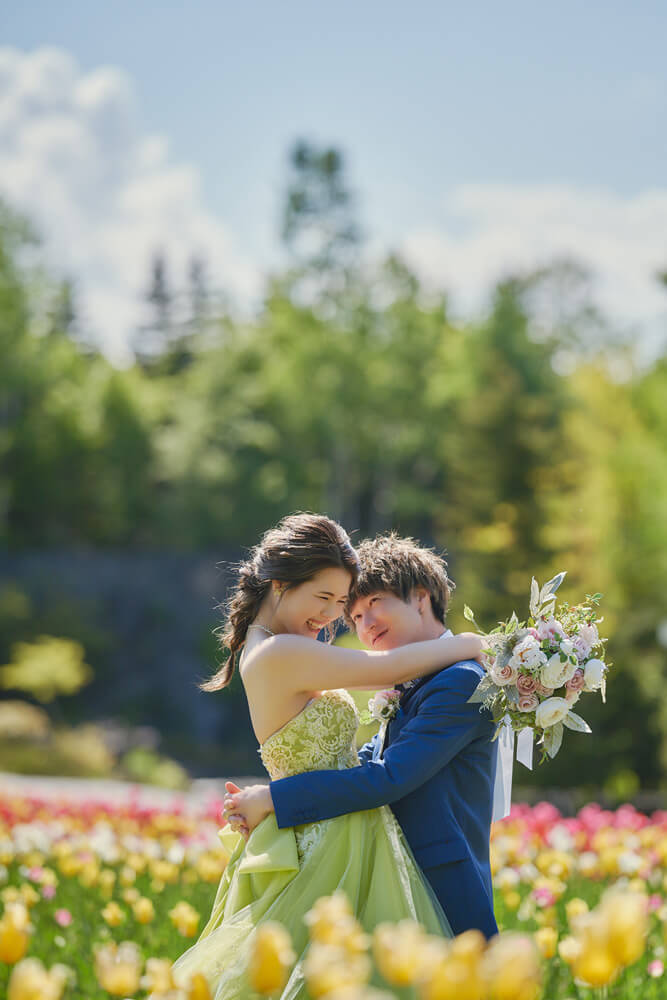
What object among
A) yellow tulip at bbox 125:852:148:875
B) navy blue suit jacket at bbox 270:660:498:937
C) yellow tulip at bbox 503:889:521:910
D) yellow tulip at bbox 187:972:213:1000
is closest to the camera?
yellow tulip at bbox 187:972:213:1000

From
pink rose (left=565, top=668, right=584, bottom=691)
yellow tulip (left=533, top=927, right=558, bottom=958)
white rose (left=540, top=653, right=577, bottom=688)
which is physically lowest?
yellow tulip (left=533, top=927, right=558, bottom=958)

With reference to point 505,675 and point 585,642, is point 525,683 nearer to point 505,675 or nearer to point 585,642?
point 505,675

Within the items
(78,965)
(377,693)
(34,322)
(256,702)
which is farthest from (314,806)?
(34,322)

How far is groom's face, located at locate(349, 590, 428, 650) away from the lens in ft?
9.37

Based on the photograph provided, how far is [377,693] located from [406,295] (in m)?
27.7

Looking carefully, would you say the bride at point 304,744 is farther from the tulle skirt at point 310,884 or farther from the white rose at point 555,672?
the white rose at point 555,672

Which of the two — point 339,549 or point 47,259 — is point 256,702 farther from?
point 47,259

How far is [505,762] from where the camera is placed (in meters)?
2.97

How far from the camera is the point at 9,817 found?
6.53 metres

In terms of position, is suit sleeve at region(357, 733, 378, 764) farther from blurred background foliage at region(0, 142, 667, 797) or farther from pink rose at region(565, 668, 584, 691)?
blurred background foliage at region(0, 142, 667, 797)

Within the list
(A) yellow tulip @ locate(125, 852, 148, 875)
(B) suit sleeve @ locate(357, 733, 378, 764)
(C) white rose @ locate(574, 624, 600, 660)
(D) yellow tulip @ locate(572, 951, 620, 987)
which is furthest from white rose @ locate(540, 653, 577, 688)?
(A) yellow tulip @ locate(125, 852, 148, 875)

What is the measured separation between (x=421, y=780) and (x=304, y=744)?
13.9 inches

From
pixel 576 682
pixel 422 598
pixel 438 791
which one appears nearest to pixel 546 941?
pixel 438 791

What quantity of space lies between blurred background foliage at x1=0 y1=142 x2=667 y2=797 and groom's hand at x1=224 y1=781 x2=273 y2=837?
13937 millimetres
